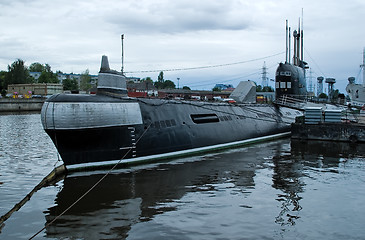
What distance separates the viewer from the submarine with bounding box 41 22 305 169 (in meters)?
15.7

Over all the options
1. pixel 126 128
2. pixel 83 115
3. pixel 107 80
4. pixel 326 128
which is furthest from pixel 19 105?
pixel 83 115

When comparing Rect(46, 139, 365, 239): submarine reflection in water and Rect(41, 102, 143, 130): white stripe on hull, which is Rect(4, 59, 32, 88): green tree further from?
Rect(41, 102, 143, 130): white stripe on hull

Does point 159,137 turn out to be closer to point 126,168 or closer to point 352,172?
point 126,168

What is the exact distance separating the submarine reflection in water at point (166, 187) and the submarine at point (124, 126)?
0.88 m

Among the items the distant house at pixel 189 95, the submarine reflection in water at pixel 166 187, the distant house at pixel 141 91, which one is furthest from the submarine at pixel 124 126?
the distant house at pixel 141 91

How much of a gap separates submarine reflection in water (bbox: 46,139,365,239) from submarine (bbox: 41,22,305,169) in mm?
875

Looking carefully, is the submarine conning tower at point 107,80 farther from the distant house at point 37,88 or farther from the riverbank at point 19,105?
the distant house at point 37,88

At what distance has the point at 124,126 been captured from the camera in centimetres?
1727

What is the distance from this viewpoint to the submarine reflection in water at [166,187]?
35.0 ft

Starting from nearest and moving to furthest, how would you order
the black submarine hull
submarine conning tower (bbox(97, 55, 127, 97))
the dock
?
the black submarine hull → submarine conning tower (bbox(97, 55, 127, 97)) → the dock

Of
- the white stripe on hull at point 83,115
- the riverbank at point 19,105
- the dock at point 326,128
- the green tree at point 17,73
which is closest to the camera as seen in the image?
the white stripe on hull at point 83,115

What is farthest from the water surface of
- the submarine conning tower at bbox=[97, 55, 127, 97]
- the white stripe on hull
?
the submarine conning tower at bbox=[97, 55, 127, 97]

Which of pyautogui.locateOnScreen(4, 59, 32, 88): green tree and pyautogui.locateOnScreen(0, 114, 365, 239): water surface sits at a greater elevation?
pyautogui.locateOnScreen(4, 59, 32, 88): green tree

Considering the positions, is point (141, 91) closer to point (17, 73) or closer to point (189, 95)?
point (189, 95)
